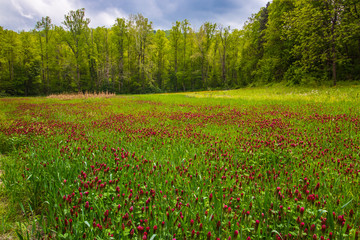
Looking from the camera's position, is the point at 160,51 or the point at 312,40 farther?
the point at 160,51

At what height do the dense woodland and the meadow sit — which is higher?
the dense woodland

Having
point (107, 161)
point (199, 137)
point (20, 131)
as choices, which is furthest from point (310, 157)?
point (20, 131)

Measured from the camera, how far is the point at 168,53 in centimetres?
6303

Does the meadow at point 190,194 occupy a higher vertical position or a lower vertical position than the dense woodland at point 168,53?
lower

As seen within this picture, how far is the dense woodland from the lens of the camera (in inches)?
1062

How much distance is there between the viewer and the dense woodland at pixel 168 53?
88.5ft

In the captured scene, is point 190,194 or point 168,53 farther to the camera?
point 168,53

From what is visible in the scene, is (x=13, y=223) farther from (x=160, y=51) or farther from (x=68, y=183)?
(x=160, y=51)

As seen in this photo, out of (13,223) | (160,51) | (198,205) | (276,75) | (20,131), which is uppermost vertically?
(160,51)

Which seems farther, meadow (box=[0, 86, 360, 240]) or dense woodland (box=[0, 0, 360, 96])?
dense woodland (box=[0, 0, 360, 96])

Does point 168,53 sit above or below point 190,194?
above

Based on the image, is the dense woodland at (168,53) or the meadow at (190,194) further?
the dense woodland at (168,53)

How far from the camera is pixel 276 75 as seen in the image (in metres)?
36.6

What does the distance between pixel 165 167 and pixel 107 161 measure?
1120 mm
